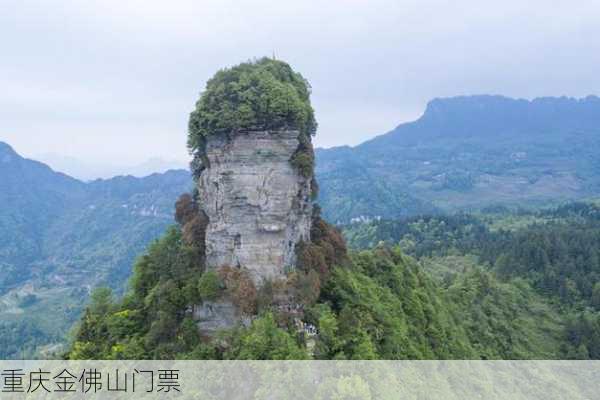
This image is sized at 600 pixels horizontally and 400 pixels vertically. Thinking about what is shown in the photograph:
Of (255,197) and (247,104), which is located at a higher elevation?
(247,104)

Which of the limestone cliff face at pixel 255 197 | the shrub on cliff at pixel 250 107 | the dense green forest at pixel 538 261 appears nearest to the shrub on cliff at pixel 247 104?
the shrub on cliff at pixel 250 107

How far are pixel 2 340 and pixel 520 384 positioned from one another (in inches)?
4181

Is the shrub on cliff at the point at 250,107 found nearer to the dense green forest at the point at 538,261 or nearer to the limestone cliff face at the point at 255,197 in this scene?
the limestone cliff face at the point at 255,197

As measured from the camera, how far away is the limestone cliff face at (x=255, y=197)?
23.5 meters

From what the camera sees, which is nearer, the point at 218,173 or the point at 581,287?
the point at 218,173

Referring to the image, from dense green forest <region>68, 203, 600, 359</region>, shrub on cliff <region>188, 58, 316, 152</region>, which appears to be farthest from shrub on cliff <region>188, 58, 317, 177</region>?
dense green forest <region>68, 203, 600, 359</region>

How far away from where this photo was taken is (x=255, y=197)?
23.5 meters

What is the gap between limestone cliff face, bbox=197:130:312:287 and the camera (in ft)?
77.1

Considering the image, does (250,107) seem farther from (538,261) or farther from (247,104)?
(538,261)

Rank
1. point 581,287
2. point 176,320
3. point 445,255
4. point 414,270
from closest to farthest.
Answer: point 176,320 < point 414,270 < point 581,287 < point 445,255

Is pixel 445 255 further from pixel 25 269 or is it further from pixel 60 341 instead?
pixel 25 269

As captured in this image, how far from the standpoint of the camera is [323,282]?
1040 inches

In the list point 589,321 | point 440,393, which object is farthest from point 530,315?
point 440,393

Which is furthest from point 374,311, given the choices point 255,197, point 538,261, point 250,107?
point 538,261
